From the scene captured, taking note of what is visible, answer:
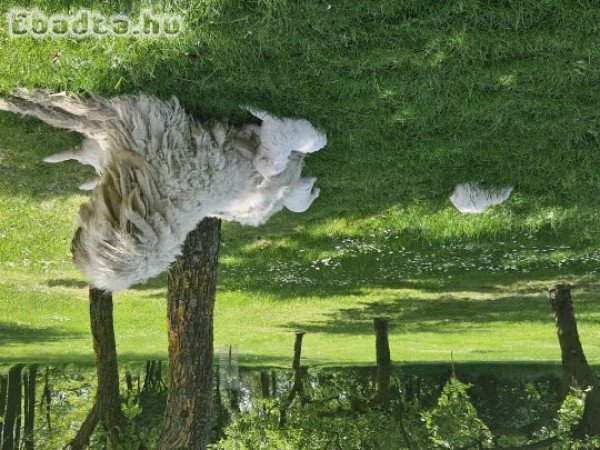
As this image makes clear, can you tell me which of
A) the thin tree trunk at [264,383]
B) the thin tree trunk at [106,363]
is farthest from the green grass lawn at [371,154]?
the thin tree trunk at [264,383]

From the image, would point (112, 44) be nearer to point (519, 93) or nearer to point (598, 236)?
point (519, 93)

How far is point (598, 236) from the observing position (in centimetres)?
775

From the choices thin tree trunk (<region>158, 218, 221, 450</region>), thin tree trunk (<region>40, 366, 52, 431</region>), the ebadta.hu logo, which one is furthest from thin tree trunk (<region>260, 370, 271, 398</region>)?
the ebadta.hu logo

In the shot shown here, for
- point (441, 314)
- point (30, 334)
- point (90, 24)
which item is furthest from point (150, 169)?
point (30, 334)

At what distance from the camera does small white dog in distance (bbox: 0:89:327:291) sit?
14.5ft

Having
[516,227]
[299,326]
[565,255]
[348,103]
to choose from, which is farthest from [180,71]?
[299,326]

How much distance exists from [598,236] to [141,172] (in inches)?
224

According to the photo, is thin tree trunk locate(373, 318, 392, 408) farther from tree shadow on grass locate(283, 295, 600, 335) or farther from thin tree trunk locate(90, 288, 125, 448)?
thin tree trunk locate(90, 288, 125, 448)

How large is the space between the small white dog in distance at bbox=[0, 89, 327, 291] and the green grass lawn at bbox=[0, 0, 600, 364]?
0.49 ft

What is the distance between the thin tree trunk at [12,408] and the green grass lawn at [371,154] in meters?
2.60

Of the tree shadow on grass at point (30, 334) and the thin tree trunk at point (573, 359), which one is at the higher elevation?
the tree shadow on grass at point (30, 334)

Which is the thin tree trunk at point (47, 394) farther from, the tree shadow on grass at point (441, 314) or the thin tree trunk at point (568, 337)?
the thin tree trunk at point (568, 337)

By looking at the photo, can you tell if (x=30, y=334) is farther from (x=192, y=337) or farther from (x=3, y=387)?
(x=192, y=337)

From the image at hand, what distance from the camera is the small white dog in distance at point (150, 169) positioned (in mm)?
4434
